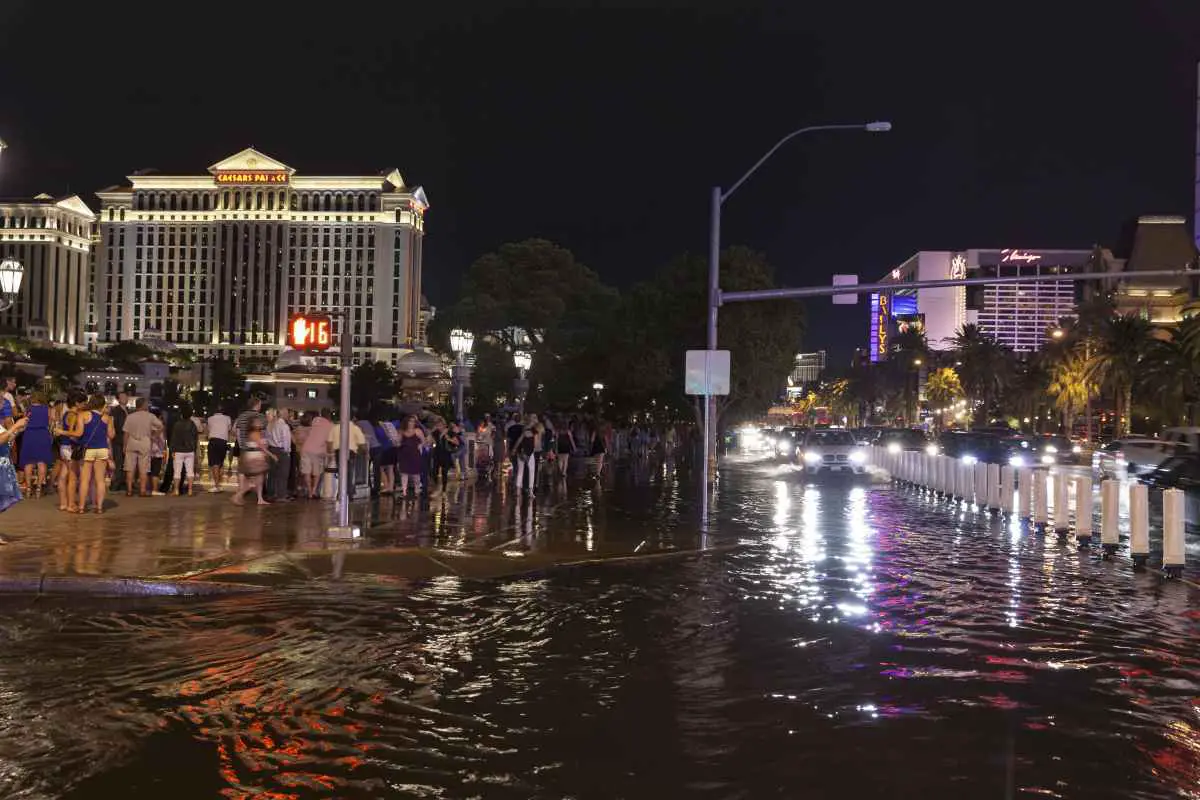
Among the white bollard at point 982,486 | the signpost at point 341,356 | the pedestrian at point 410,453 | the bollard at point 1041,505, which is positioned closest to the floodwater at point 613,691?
the signpost at point 341,356

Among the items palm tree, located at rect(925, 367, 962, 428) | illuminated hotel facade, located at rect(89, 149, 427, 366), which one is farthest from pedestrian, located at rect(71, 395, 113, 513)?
illuminated hotel facade, located at rect(89, 149, 427, 366)

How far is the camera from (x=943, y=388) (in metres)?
120

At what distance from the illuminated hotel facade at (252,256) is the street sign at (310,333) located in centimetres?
16797

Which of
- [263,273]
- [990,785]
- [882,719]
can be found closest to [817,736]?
[882,719]

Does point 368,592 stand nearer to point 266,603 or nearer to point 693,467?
point 266,603

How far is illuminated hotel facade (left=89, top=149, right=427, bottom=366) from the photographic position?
18300 cm

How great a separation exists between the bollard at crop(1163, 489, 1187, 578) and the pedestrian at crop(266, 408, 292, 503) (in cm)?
1441

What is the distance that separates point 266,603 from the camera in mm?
11367

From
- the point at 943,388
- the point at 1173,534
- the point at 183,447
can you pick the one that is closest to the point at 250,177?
the point at 943,388

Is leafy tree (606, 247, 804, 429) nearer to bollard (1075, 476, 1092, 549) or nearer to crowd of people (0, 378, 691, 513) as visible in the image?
crowd of people (0, 378, 691, 513)

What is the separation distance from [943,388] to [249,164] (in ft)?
374

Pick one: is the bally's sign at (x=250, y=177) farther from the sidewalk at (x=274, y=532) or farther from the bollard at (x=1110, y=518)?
the bollard at (x=1110, y=518)

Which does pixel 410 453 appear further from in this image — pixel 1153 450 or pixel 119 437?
pixel 1153 450

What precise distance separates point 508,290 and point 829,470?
116 ft
